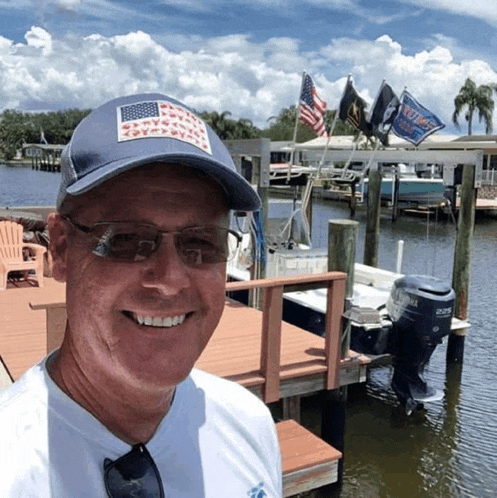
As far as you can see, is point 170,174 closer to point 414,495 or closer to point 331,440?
point 331,440

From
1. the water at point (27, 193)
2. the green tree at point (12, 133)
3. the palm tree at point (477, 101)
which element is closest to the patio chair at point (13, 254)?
the water at point (27, 193)

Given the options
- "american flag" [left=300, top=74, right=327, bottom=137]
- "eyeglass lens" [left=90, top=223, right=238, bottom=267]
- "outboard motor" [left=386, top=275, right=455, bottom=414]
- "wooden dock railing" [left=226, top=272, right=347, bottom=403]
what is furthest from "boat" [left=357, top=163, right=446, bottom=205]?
"eyeglass lens" [left=90, top=223, right=238, bottom=267]

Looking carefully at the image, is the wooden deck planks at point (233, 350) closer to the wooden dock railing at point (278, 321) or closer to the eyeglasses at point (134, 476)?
the wooden dock railing at point (278, 321)

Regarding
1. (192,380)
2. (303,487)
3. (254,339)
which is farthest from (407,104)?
(192,380)

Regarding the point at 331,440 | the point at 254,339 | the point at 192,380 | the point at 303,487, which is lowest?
the point at 331,440

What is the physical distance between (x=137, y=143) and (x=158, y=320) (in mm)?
315

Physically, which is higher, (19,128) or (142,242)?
(19,128)

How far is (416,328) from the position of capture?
7492 mm

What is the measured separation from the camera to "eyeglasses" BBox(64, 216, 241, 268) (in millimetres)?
1081

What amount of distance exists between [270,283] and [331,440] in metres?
2.36

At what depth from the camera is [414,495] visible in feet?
21.5

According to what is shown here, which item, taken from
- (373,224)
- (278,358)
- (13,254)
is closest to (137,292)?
(278,358)

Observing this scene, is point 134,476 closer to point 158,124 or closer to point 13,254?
point 158,124

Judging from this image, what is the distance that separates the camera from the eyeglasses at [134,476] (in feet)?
3.42
